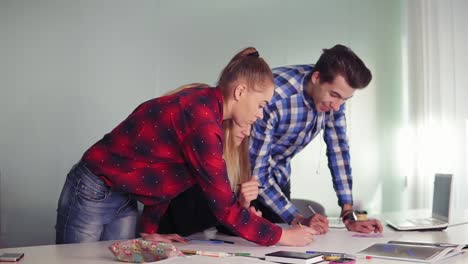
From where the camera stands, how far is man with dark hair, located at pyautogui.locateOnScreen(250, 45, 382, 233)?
217 cm

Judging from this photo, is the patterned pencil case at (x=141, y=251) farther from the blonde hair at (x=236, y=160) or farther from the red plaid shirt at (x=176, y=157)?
the blonde hair at (x=236, y=160)

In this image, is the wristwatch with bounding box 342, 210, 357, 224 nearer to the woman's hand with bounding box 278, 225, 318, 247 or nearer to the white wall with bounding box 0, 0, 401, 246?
the woman's hand with bounding box 278, 225, 318, 247

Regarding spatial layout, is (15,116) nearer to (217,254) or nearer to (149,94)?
(149,94)

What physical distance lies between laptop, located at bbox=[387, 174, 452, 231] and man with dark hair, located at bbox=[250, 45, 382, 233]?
0.18m

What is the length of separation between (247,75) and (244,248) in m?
0.51

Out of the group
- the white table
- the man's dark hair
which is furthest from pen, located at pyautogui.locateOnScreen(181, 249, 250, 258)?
the man's dark hair

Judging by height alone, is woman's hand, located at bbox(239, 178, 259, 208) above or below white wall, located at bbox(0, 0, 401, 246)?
below

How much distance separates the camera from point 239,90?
1694 millimetres

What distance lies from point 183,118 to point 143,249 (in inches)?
14.7

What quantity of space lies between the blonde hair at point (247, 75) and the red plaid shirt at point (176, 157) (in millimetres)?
59

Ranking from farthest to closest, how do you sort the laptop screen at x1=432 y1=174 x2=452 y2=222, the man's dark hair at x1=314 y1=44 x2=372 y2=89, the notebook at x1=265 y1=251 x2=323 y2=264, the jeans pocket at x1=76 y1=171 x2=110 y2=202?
the laptop screen at x1=432 y1=174 x2=452 y2=222
the man's dark hair at x1=314 y1=44 x2=372 y2=89
the jeans pocket at x1=76 y1=171 x2=110 y2=202
the notebook at x1=265 y1=251 x2=323 y2=264

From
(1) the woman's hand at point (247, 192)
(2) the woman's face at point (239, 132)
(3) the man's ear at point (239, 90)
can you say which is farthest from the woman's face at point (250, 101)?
(1) the woman's hand at point (247, 192)

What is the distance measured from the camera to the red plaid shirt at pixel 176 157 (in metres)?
1.56

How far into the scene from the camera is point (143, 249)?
145 centimetres
